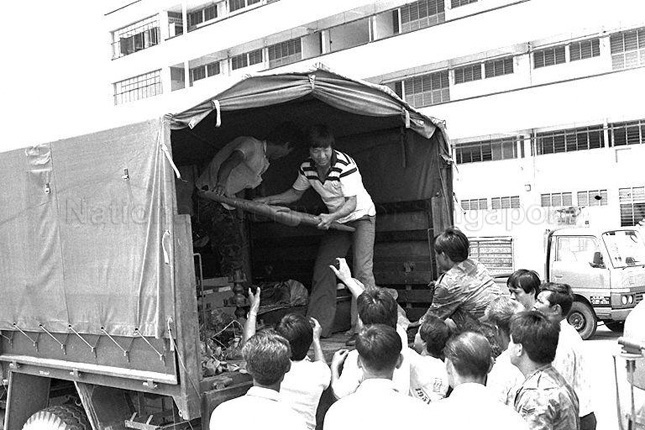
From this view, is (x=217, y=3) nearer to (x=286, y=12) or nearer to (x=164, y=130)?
(x=286, y=12)

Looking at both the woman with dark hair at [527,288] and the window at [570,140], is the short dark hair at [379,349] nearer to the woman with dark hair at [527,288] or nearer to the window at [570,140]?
the woman with dark hair at [527,288]

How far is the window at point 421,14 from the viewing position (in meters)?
25.1

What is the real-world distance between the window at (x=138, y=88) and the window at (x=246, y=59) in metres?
4.60

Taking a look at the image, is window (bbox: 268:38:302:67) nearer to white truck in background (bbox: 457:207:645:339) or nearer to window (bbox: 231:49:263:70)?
window (bbox: 231:49:263:70)

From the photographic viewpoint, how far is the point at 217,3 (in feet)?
108

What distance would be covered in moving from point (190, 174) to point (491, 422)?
527 cm

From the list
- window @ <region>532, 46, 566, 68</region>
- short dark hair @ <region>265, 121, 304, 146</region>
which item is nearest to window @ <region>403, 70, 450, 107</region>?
window @ <region>532, 46, 566, 68</region>

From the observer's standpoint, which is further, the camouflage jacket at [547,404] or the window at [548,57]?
the window at [548,57]

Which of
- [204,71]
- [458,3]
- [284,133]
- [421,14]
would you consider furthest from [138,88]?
[284,133]

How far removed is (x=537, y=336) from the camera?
3506mm

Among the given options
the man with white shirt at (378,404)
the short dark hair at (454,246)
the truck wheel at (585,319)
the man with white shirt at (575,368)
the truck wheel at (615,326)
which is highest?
the short dark hair at (454,246)

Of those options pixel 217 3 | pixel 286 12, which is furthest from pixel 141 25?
pixel 286 12

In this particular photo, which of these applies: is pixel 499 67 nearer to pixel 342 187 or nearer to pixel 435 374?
pixel 342 187

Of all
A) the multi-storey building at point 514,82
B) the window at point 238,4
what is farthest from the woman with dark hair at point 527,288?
the window at point 238,4
